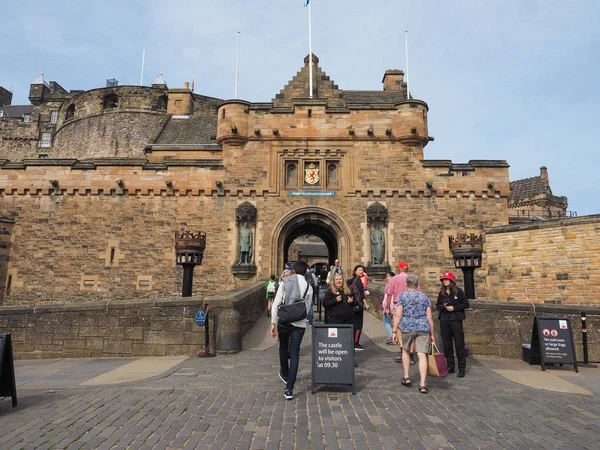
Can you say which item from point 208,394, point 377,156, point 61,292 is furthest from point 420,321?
point 61,292

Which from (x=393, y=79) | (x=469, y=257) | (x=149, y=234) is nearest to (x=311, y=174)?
(x=149, y=234)

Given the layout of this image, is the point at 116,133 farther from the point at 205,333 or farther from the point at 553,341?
the point at 553,341

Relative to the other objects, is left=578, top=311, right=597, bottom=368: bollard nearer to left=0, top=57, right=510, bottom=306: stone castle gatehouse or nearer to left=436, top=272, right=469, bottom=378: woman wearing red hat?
left=436, top=272, right=469, bottom=378: woman wearing red hat

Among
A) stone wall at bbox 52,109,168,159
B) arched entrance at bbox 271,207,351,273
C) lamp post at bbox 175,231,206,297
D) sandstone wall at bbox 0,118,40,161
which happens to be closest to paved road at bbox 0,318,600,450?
lamp post at bbox 175,231,206,297

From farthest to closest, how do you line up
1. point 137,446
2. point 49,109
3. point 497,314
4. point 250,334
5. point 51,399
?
1. point 49,109
2. point 250,334
3. point 497,314
4. point 51,399
5. point 137,446

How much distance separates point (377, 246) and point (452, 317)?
10.5m

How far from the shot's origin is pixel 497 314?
7.87m

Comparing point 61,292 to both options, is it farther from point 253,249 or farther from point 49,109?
point 49,109

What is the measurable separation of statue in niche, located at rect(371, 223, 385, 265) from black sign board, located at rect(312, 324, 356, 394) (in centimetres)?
1157

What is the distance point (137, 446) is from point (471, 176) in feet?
56.0

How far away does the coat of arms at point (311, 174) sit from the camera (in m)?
17.8

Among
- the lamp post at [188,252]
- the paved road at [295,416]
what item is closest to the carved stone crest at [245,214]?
the lamp post at [188,252]

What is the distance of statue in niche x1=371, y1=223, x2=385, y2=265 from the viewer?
54.5ft

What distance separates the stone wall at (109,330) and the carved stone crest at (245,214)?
365 inches
